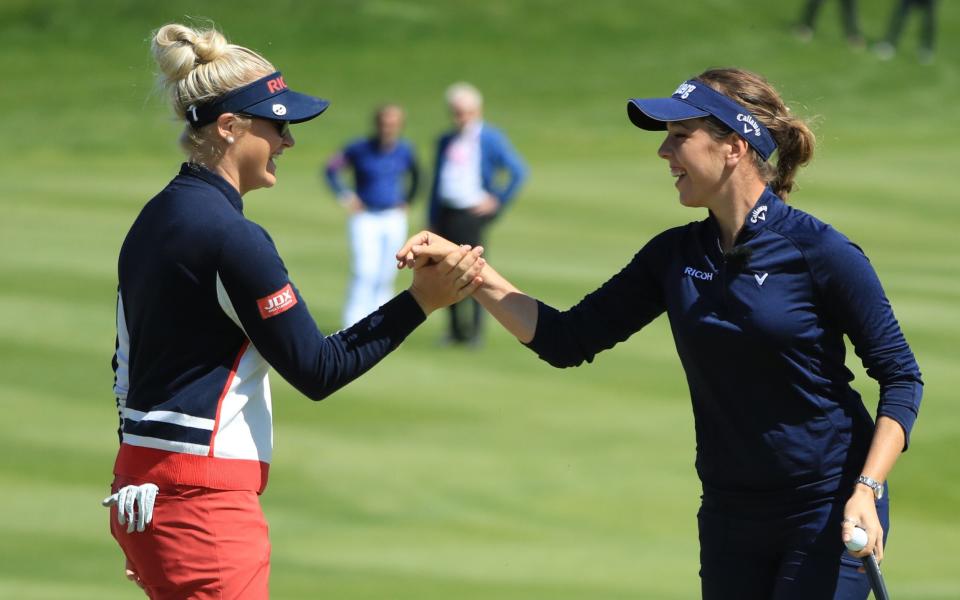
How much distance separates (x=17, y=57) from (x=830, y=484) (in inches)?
1219

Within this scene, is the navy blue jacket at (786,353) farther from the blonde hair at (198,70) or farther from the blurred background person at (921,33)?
the blurred background person at (921,33)

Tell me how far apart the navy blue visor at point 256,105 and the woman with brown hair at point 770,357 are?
3.39 ft

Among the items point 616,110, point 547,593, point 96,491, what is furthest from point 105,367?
point 616,110

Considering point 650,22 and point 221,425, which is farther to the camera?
point 650,22

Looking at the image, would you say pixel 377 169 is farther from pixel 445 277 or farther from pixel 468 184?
pixel 445 277

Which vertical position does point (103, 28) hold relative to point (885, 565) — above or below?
above

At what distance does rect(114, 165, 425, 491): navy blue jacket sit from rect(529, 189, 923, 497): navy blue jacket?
1.10m

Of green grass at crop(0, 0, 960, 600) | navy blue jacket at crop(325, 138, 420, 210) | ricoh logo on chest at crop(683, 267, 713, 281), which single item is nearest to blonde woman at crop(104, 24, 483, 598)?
green grass at crop(0, 0, 960, 600)

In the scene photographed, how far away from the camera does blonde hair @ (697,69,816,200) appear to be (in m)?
4.67

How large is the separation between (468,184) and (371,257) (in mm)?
1119

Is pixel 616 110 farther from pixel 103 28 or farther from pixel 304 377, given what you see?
pixel 304 377

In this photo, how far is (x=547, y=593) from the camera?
8117mm

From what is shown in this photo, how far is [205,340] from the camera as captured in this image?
432 cm

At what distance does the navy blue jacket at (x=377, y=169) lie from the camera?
14602 mm
